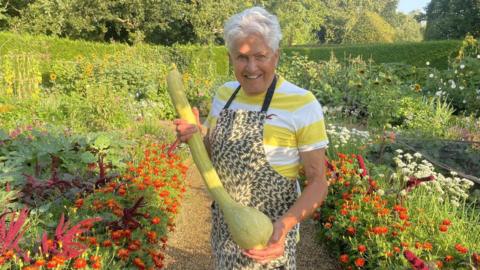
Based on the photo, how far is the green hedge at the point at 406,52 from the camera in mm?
18500

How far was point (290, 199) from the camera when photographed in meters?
1.69

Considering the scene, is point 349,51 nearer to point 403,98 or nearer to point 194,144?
point 403,98

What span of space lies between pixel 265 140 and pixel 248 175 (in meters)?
0.15

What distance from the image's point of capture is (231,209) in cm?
145

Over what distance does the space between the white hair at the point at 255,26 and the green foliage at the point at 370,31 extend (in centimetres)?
3978

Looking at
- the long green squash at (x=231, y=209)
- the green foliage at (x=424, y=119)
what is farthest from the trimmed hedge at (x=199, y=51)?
the long green squash at (x=231, y=209)

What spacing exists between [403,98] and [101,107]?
17.9 ft

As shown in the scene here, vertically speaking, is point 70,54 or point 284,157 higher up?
point 284,157

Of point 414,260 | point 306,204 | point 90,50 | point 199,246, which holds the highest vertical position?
point 306,204

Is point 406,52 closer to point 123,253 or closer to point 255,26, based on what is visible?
point 123,253

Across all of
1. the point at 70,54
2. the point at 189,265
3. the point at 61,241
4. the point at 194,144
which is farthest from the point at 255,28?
the point at 70,54

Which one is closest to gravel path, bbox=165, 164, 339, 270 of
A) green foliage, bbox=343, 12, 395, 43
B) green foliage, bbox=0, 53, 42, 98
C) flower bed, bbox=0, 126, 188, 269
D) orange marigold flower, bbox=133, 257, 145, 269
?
flower bed, bbox=0, 126, 188, 269

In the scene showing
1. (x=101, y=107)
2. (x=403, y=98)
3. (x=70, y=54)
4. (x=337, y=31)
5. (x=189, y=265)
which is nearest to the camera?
(x=189, y=265)

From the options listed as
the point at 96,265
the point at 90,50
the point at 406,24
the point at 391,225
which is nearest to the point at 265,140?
the point at 96,265
